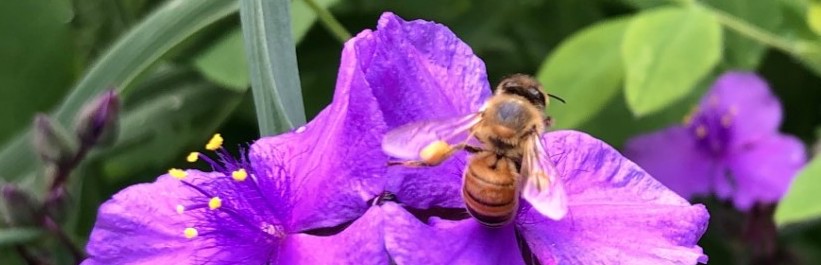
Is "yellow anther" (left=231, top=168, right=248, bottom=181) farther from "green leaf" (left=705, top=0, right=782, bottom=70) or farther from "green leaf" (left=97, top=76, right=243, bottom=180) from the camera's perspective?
"green leaf" (left=705, top=0, right=782, bottom=70)

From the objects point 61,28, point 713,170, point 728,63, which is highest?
point 61,28

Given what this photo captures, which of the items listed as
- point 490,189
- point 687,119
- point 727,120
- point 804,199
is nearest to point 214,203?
point 490,189

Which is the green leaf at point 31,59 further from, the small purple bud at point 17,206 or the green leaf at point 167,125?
the small purple bud at point 17,206

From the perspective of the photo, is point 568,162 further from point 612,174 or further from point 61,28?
point 61,28

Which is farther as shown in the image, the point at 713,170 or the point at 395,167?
the point at 713,170

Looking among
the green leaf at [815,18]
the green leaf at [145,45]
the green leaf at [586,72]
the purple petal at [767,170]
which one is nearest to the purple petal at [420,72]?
the green leaf at [145,45]

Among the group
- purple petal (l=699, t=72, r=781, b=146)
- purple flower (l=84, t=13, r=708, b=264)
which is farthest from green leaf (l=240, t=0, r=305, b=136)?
purple petal (l=699, t=72, r=781, b=146)

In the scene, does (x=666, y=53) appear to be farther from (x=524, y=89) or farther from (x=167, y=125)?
(x=167, y=125)

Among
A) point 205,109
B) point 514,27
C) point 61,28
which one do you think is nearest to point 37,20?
point 61,28
